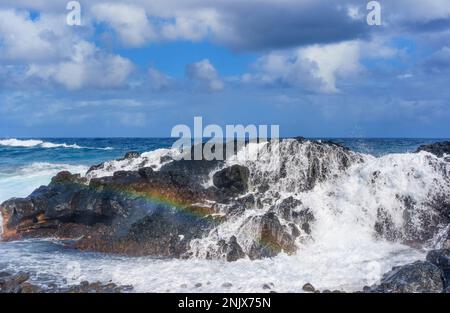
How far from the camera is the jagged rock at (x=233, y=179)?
1788cm

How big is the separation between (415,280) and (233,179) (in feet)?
25.9

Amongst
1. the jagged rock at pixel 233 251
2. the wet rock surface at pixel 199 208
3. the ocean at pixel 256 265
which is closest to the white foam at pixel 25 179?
the wet rock surface at pixel 199 208

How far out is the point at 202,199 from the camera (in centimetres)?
1697

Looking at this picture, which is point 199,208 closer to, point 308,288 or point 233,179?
point 233,179

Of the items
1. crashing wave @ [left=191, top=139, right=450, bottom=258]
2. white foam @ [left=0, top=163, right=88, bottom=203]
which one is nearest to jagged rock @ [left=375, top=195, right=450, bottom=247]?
crashing wave @ [left=191, top=139, right=450, bottom=258]

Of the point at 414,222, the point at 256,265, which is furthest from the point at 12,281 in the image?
the point at 414,222

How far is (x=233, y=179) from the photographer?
1795 cm

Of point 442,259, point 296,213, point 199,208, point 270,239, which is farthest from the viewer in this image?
point 199,208

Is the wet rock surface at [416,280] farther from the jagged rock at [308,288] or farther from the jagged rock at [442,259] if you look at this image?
the jagged rock at [308,288]

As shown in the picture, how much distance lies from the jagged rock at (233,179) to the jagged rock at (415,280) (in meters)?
7.04

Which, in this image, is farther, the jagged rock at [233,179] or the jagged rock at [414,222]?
the jagged rock at [233,179]
